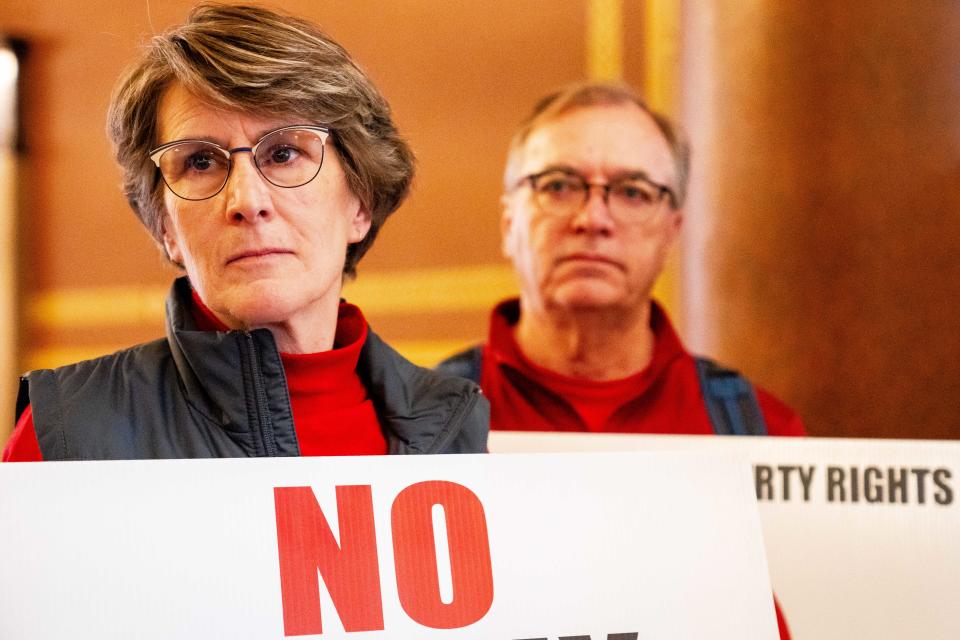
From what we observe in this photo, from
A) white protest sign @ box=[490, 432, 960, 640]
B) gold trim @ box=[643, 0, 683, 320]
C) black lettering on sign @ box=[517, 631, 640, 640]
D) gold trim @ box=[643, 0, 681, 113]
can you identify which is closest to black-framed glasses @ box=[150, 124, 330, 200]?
black lettering on sign @ box=[517, 631, 640, 640]

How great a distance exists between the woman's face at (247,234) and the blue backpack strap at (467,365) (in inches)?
39.2

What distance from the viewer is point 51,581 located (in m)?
1.18

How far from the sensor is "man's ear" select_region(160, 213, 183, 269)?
139 centimetres

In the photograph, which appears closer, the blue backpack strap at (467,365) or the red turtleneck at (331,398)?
the red turtleneck at (331,398)

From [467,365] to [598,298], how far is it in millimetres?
296

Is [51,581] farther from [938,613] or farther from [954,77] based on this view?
[954,77]

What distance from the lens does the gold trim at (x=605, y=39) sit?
14.1 feet

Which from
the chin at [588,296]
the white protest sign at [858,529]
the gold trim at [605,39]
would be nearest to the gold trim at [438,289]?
the gold trim at [605,39]

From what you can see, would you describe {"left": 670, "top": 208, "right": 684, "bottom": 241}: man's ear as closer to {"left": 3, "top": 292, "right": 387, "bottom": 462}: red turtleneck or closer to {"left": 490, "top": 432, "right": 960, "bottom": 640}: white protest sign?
{"left": 490, "top": 432, "right": 960, "bottom": 640}: white protest sign

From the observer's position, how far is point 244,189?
1.31m

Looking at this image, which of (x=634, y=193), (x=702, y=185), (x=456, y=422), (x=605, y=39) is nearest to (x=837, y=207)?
(x=702, y=185)

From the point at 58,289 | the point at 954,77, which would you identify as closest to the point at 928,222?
the point at 954,77

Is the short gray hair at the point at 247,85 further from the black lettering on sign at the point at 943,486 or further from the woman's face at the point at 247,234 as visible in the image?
the black lettering on sign at the point at 943,486

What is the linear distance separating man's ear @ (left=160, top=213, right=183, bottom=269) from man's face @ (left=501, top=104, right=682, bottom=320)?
3.57 ft
